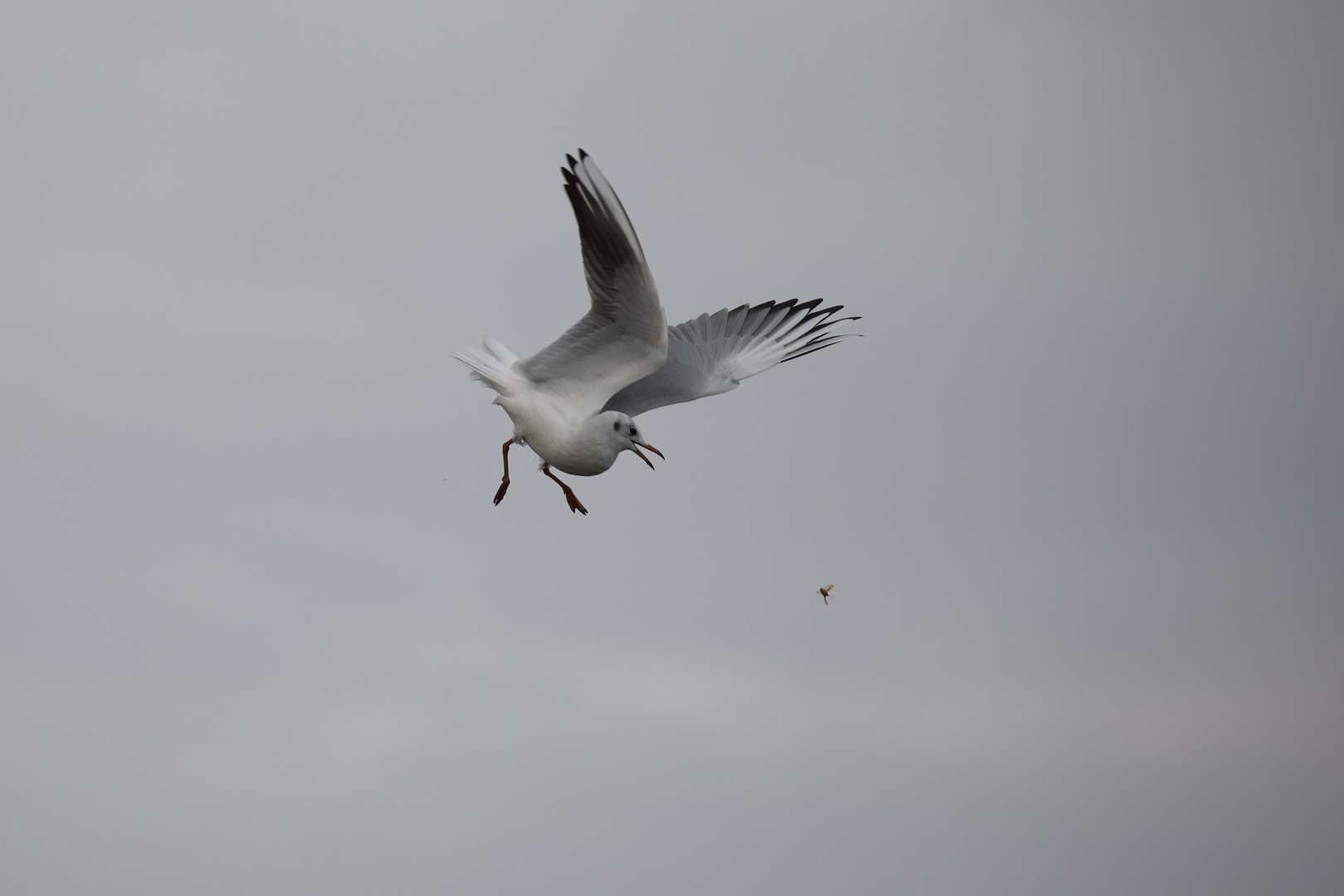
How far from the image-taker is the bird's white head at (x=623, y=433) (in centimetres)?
1605

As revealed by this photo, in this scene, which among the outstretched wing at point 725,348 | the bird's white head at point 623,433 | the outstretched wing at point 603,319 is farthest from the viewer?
the outstretched wing at point 725,348

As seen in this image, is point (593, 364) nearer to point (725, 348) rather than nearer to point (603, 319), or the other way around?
point (603, 319)

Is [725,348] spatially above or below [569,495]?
above

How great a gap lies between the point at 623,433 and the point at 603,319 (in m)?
1.14

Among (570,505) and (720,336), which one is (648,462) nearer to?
(570,505)

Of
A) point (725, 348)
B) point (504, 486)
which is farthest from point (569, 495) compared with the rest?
point (725, 348)

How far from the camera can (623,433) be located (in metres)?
16.1

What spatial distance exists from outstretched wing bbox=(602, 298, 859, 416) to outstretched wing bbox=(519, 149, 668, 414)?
1.71m

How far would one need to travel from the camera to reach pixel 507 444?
16719mm

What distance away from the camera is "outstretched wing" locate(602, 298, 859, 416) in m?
18.6

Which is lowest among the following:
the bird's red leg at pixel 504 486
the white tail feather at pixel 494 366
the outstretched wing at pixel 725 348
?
the bird's red leg at pixel 504 486

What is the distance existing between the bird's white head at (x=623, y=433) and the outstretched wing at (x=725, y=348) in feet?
6.03

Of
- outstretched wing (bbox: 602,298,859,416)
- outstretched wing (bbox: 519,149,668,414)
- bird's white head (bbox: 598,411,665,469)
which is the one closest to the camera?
outstretched wing (bbox: 519,149,668,414)

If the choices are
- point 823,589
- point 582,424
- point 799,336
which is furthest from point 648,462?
point 799,336
